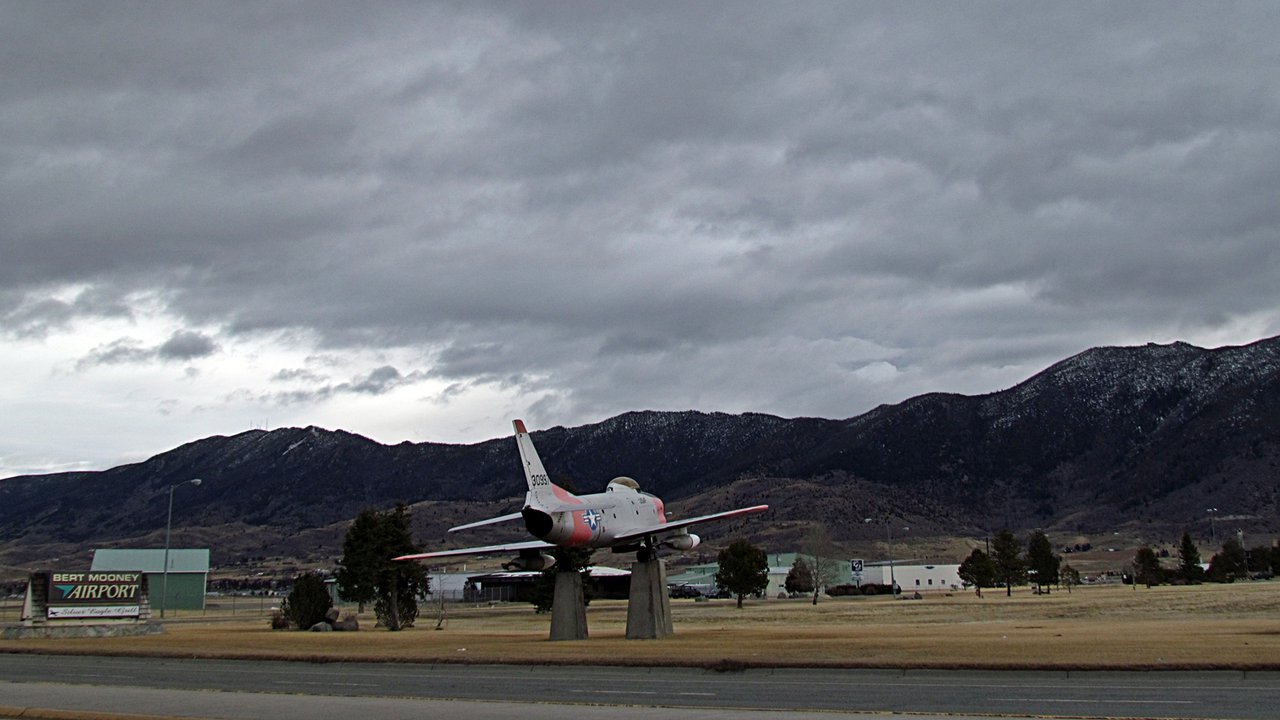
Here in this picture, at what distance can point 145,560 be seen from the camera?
150 m

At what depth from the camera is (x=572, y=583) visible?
43625 millimetres

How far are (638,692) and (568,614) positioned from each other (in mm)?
20151

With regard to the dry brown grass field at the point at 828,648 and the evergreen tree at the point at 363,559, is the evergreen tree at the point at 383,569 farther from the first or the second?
the dry brown grass field at the point at 828,648

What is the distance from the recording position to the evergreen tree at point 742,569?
99938 mm

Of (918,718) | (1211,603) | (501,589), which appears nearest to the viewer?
(918,718)

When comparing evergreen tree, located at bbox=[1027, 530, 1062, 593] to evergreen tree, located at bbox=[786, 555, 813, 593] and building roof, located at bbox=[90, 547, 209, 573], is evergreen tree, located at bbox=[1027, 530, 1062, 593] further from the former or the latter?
building roof, located at bbox=[90, 547, 209, 573]

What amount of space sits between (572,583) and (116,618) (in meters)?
26.4

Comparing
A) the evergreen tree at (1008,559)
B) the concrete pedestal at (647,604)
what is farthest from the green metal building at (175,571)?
the concrete pedestal at (647,604)

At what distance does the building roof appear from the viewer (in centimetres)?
13988

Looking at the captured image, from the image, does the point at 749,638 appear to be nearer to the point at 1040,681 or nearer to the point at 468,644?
the point at 468,644

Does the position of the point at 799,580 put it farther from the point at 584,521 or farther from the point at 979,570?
the point at 584,521

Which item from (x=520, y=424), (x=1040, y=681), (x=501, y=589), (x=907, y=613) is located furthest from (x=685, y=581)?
(x=1040, y=681)

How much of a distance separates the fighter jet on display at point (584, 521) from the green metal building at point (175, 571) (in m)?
97.9

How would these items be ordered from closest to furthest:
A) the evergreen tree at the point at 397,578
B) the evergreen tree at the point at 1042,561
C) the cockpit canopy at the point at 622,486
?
the cockpit canopy at the point at 622,486
the evergreen tree at the point at 397,578
the evergreen tree at the point at 1042,561
